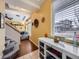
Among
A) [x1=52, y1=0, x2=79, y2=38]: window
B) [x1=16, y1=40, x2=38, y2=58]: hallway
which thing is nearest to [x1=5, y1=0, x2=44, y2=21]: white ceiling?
[x1=52, y1=0, x2=79, y2=38]: window

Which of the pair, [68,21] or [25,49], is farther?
[25,49]

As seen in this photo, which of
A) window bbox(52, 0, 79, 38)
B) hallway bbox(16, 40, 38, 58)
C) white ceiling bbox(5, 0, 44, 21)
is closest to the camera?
window bbox(52, 0, 79, 38)

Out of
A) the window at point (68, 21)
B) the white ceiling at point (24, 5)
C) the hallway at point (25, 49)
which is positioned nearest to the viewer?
the window at point (68, 21)

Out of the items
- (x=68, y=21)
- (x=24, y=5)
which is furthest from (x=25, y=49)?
(x=68, y=21)

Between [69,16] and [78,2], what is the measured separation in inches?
19.4

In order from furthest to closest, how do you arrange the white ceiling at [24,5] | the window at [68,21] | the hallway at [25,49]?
the white ceiling at [24,5], the hallway at [25,49], the window at [68,21]

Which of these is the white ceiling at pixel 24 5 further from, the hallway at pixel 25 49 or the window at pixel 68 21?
the hallway at pixel 25 49

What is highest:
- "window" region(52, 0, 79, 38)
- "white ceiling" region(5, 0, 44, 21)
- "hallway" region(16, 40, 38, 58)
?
"white ceiling" region(5, 0, 44, 21)

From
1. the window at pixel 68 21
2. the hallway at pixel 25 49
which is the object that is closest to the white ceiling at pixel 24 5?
the window at pixel 68 21

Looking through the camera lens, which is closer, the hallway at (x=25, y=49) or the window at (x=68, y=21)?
the window at (x=68, y=21)

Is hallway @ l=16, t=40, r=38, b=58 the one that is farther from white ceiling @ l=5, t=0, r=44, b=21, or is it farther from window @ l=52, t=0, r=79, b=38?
white ceiling @ l=5, t=0, r=44, b=21

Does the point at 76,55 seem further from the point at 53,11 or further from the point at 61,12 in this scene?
the point at 53,11

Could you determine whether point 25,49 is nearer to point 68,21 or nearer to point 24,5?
point 24,5

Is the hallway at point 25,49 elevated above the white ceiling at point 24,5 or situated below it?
below
